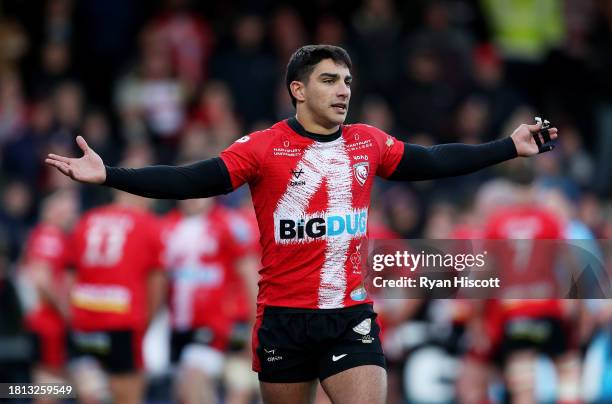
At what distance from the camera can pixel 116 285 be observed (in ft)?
40.9

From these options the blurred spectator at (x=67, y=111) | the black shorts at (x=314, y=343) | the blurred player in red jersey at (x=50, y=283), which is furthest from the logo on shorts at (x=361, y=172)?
the blurred spectator at (x=67, y=111)

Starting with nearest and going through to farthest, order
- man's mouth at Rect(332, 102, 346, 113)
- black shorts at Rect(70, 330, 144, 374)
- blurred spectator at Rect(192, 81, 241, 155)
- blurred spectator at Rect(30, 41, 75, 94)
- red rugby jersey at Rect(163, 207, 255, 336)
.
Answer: man's mouth at Rect(332, 102, 346, 113) < black shorts at Rect(70, 330, 144, 374) < red rugby jersey at Rect(163, 207, 255, 336) < blurred spectator at Rect(192, 81, 241, 155) < blurred spectator at Rect(30, 41, 75, 94)

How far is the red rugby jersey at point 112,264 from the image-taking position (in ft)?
40.6

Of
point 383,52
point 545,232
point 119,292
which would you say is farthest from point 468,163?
point 383,52

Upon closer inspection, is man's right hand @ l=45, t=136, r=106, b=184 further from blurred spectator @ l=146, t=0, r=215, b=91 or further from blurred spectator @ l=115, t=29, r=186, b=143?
blurred spectator @ l=146, t=0, r=215, b=91

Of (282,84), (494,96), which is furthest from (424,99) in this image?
(282,84)

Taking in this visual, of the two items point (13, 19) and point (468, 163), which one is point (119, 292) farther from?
point (13, 19)

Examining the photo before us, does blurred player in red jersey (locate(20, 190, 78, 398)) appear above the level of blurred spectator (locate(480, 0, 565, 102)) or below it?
below

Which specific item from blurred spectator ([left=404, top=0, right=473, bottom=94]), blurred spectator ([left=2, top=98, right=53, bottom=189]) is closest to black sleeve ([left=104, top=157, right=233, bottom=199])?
blurred spectator ([left=2, top=98, right=53, bottom=189])

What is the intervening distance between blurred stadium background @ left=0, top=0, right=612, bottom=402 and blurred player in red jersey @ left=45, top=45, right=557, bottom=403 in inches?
288

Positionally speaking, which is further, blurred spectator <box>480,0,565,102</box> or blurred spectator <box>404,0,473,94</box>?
blurred spectator <box>480,0,565,102</box>

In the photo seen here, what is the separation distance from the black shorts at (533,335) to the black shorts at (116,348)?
3477 millimetres

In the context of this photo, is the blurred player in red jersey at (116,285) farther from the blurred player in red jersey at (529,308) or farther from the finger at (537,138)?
the finger at (537,138)

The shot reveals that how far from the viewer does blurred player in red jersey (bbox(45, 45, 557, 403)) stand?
754 cm
